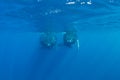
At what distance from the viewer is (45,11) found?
21953 millimetres

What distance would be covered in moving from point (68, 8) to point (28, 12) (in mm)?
3900

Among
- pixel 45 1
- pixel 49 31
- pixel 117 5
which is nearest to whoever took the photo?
pixel 45 1

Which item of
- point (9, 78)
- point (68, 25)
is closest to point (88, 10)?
point (68, 25)

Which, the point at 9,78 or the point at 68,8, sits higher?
the point at 68,8

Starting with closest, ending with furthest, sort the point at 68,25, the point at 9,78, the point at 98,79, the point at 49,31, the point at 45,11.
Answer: the point at 45,11 → the point at 68,25 → the point at 49,31 → the point at 98,79 → the point at 9,78

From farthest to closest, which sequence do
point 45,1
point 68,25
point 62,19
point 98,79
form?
point 98,79
point 68,25
point 62,19
point 45,1

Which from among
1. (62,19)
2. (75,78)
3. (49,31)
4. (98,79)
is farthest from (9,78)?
(62,19)

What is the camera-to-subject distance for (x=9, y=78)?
7269 centimetres

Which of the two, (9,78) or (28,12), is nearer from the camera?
(28,12)

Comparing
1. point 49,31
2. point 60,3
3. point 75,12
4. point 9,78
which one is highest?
point 60,3

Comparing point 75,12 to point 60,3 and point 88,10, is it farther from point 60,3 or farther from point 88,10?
point 60,3

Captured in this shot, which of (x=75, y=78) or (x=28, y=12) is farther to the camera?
(x=75, y=78)

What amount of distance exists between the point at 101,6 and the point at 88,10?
2.02 m

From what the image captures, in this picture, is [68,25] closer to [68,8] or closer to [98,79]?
[68,8]
